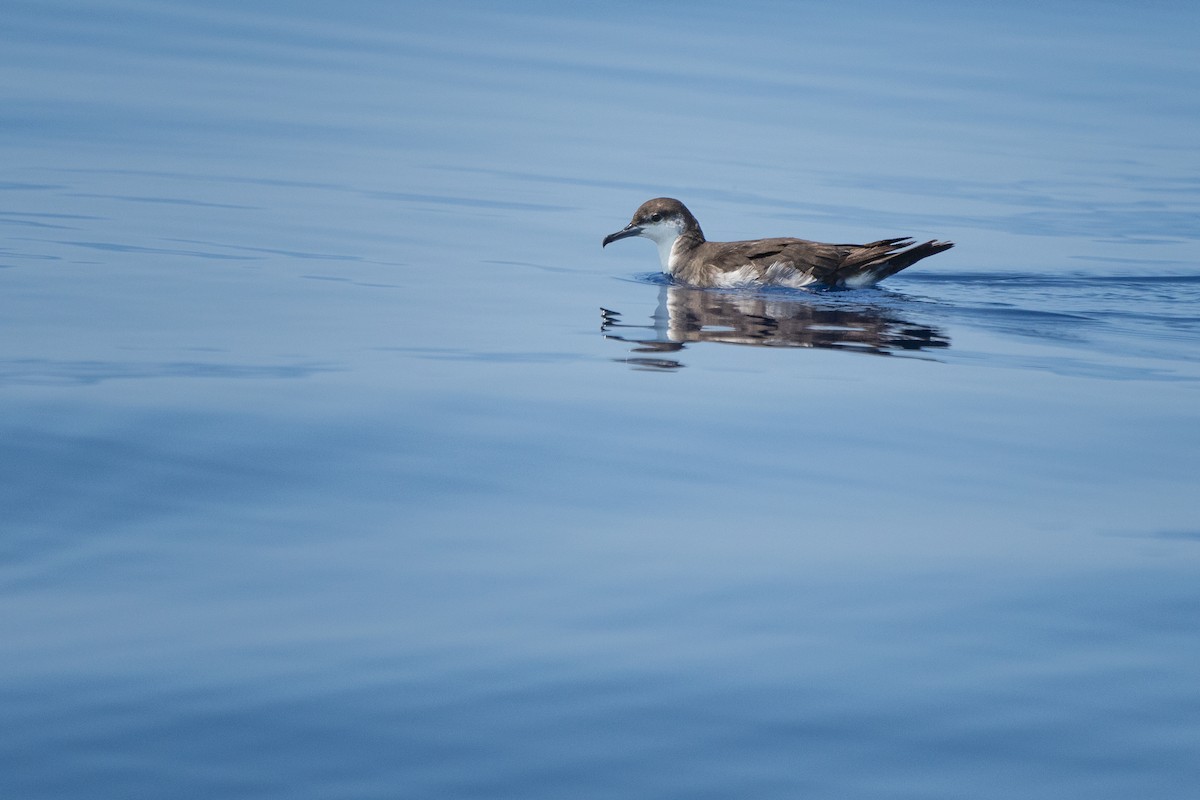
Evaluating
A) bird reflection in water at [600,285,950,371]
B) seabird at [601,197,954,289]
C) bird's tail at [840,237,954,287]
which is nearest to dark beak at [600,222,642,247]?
seabird at [601,197,954,289]

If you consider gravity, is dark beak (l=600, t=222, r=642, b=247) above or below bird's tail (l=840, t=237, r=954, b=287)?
above

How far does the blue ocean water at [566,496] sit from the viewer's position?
4.49 m

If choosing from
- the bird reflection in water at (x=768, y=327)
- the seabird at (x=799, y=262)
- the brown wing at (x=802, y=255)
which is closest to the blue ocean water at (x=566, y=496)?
the bird reflection in water at (x=768, y=327)

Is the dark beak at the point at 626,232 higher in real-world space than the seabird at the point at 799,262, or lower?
higher

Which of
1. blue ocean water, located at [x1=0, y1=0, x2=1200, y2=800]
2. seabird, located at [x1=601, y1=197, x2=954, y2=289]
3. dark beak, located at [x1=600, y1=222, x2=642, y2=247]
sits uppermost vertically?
dark beak, located at [x1=600, y1=222, x2=642, y2=247]

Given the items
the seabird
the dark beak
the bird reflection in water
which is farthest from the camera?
the dark beak

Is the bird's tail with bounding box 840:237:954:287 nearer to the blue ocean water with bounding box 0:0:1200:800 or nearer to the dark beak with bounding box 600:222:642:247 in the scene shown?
the blue ocean water with bounding box 0:0:1200:800

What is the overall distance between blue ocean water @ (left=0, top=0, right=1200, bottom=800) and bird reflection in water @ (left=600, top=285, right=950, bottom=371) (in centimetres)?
6

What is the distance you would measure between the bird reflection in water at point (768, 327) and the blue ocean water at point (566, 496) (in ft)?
0.20

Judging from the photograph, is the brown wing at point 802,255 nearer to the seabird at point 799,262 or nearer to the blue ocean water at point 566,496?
the seabird at point 799,262

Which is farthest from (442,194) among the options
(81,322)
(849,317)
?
(81,322)

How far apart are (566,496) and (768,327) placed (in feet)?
15.5

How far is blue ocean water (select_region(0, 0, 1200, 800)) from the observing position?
449 cm

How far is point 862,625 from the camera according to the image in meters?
5.41
